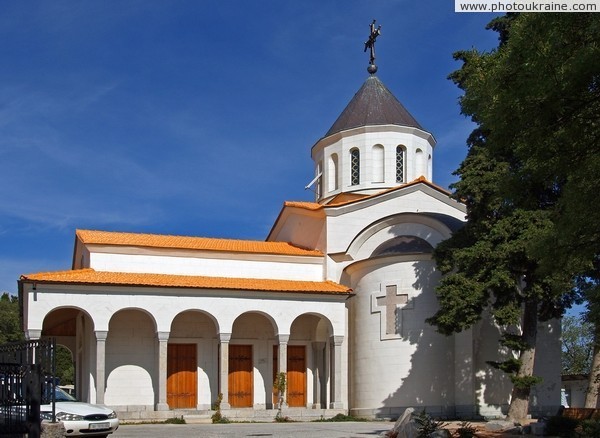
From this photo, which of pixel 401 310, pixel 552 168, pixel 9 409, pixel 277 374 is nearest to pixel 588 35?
pixel 552 168

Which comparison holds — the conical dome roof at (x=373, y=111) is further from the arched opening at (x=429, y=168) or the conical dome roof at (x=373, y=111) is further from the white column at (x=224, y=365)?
the white column at (x=224, y=365)

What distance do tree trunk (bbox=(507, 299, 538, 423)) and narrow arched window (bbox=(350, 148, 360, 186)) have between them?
37.6 ft

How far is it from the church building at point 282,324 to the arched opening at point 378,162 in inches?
59.8

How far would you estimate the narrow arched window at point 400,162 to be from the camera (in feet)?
109

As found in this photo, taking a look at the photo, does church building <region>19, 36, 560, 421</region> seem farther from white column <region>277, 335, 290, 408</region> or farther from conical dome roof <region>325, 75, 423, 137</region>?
conical dome roof <region>325, 75, 423, 137</region>

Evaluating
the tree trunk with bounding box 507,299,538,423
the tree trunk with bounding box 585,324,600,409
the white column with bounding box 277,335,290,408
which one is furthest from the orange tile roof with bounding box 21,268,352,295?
the tree trunk with bounding box 585,324,600,409

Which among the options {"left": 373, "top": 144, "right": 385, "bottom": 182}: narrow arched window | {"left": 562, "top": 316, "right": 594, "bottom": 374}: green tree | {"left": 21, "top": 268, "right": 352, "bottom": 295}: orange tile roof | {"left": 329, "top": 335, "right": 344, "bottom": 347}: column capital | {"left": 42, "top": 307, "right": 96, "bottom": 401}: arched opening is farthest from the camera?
{"left": 562, "top": 316, "right": 594, "bottom": 374}: green tree

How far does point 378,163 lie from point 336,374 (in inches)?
374

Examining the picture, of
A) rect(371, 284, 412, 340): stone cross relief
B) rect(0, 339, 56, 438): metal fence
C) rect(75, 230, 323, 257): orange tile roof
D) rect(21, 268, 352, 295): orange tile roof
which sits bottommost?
rect(0, 339, 56, 438): metal fence

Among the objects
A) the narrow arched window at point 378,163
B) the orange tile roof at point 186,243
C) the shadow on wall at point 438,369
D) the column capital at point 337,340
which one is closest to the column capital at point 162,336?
the orange tile roof at point 186,243

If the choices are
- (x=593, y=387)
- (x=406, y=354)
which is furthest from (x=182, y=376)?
(x=593, y=387)

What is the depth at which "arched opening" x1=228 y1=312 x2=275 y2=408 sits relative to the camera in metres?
28.7

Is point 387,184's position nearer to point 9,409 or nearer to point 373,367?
point 373,367

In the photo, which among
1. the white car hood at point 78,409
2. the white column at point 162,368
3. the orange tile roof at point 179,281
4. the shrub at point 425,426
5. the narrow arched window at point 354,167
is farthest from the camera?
the narrow arched window at point 354,167
